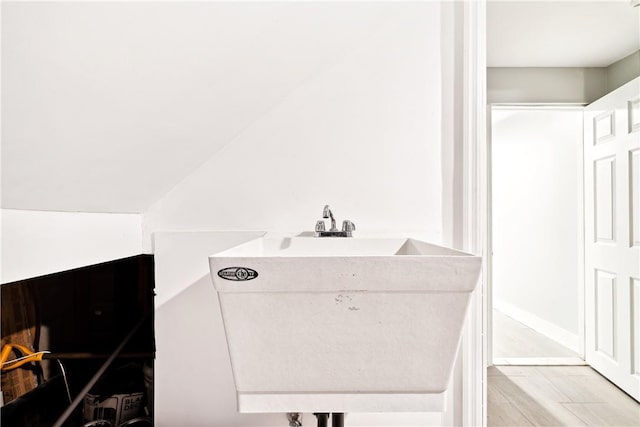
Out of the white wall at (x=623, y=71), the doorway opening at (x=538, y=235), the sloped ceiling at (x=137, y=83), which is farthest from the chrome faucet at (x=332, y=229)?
the white wall at (x=623, y=71)

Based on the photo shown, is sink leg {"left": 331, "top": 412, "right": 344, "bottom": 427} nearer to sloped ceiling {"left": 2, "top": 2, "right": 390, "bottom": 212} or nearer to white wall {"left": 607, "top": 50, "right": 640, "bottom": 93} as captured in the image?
sloped ceiling {"left": 2, "top": 2, "right": 390, "bottom": 212}

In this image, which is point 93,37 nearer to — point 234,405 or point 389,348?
point 389,348

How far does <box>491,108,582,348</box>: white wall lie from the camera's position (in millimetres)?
3328

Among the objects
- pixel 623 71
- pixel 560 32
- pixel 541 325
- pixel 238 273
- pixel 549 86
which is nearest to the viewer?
pixel 238 273

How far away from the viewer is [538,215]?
3.91 m

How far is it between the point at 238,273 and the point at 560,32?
8.77ft

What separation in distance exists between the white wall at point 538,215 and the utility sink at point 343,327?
274cm

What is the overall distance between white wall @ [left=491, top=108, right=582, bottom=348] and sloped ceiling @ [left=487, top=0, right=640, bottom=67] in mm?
382

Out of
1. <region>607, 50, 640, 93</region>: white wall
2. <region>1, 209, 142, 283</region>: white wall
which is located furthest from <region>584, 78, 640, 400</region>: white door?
<region>1, 209, 142, 283</region>: white wall

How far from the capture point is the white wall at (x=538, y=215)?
333 centimetres

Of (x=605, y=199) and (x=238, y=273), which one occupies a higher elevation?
(x=605, y=199)

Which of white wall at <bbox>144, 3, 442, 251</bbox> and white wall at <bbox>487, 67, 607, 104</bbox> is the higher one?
white wall at <bbox>487, 67, 607, 104</bbox>

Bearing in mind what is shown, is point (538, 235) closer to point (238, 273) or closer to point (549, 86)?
point (549, 86)

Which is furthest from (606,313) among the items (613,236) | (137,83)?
(137,83)
